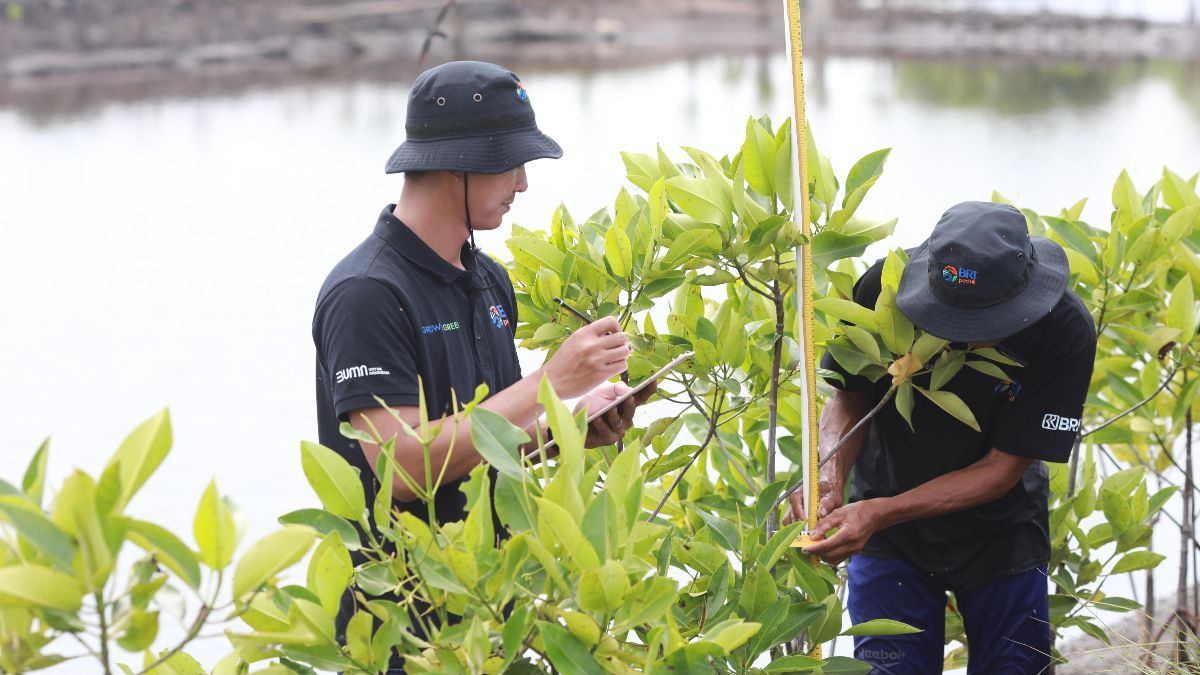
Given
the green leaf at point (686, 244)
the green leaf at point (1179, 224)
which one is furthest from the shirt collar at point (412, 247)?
the green leaf at point (1179, 224)

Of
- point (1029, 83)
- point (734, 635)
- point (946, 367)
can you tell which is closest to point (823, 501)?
point (946, 367)

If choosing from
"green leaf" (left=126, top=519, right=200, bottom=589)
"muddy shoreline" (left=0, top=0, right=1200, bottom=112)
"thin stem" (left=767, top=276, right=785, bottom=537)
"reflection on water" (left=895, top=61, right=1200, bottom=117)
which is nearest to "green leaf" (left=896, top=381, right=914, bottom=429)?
"thin stem" (left=767, top=276, right=785, bottom=537)

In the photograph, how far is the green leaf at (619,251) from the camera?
2.21 m

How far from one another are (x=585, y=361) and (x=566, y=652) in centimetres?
56

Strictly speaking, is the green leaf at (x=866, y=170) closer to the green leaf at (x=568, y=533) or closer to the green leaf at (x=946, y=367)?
the green leaf at (x=946, y=367)

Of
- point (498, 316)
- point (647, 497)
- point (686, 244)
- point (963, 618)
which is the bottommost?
point (963, 618)

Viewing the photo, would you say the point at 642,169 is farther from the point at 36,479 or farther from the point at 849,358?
the point at 36,479

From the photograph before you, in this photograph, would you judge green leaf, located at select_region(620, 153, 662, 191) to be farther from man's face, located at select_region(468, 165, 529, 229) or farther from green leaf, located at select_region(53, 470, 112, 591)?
green leaf, located at select_region(53, 470, 112, 591)

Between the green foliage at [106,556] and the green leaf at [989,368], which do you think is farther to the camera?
the green leaf at [989,368]

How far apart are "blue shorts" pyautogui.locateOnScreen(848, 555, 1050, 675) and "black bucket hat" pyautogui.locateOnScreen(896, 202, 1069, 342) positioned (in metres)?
0.56

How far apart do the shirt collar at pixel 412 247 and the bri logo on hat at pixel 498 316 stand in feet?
0.39

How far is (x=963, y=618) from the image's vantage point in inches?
100.0

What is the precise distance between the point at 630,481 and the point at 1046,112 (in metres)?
14.7

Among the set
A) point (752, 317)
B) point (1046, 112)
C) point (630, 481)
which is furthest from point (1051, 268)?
point (1046, 112)
